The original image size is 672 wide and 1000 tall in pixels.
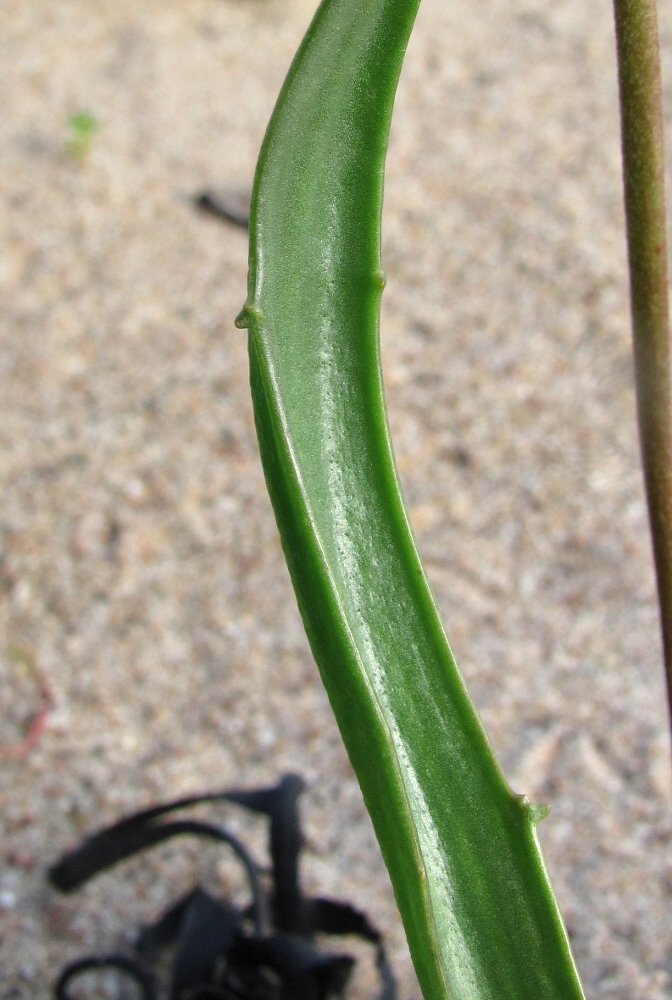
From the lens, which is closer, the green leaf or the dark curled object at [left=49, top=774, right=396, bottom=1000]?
the green leaf

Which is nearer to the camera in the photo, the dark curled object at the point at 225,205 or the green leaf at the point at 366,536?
the green leaf at the point at 366,536

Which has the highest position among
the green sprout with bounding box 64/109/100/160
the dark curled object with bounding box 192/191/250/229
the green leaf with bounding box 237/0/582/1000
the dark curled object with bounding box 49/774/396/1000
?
the green sprout with bounding box 64/109/100/160

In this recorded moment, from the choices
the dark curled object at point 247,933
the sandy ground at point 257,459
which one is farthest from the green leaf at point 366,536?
the sandy ground at point 257,459

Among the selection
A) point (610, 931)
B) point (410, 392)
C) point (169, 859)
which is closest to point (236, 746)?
point (169, 859)

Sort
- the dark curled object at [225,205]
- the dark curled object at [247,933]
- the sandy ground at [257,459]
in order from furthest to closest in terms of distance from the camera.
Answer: the dark curled object at [225,205] < the sandy ground at [257,459] < the dark curled object at [247,933]

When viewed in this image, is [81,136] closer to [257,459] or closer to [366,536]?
[257,459]

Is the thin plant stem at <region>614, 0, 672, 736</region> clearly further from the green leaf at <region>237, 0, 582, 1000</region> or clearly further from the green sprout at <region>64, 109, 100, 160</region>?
the green sprout at <region>64, 109, 100, 160</region>

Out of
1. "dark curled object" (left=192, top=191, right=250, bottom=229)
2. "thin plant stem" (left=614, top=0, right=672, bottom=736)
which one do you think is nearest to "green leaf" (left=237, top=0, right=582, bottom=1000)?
"thin plant stem" (left=614, top=0, right=672, bottom=736)

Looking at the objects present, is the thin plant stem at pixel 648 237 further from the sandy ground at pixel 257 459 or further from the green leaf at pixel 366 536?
the sandy ground at pixel 257 459
